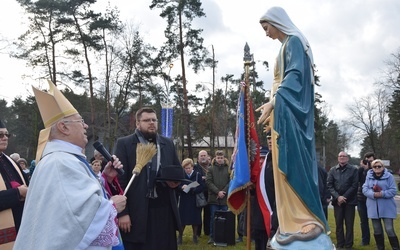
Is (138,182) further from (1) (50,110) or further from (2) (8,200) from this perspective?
(1) (50,110)

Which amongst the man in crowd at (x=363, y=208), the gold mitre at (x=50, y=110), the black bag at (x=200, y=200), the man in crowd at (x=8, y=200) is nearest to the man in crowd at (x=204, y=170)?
the black bag at (x=200, y=200)

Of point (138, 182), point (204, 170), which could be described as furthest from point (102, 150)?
point (204, 170)

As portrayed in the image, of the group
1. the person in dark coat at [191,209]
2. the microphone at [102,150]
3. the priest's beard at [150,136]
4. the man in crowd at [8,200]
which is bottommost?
the person in dark coat at [191,209]

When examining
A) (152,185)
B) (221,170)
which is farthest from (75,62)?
(152,185)

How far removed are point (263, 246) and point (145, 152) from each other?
3.98 metres

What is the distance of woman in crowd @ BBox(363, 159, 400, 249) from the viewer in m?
8.78

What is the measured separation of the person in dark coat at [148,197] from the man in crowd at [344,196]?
205 inches

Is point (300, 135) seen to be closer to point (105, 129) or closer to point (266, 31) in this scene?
point (266, 31)

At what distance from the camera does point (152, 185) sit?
515cm

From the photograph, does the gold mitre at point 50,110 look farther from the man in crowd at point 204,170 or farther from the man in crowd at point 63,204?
the man in crowd at point 204,170

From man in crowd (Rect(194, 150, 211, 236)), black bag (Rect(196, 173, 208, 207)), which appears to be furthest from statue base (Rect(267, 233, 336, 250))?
man in crowd (Rect(194, 150, 211, 236))

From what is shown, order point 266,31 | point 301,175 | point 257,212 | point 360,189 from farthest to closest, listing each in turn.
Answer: point 360,189
point 257,212
point 266,31
point 301,175

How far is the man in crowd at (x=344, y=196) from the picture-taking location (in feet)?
30.7

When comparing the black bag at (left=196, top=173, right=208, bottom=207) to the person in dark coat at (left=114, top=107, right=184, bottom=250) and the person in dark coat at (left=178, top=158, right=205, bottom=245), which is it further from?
the person in dark coat at (left=114, top=107, right=184, bottom=250)
